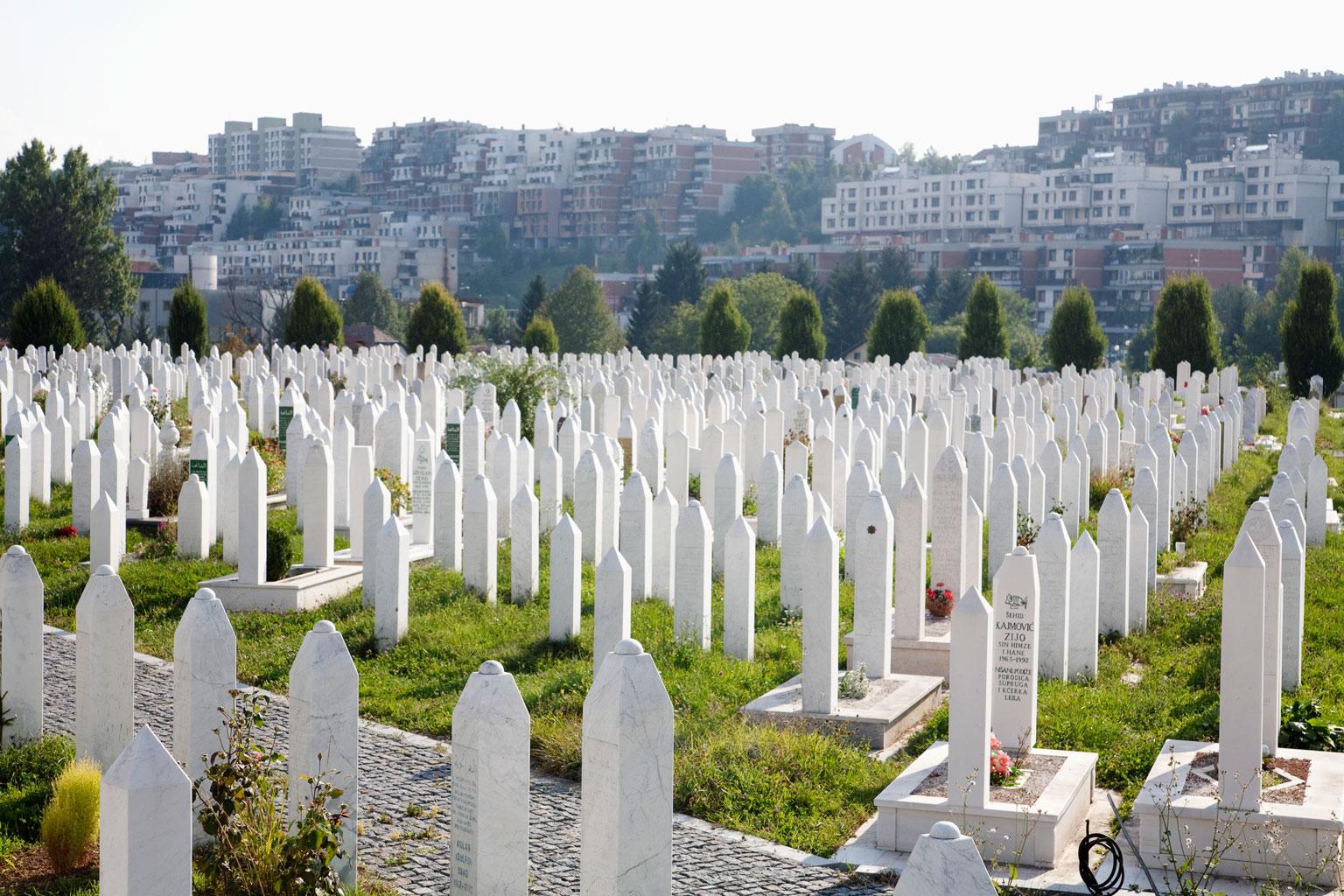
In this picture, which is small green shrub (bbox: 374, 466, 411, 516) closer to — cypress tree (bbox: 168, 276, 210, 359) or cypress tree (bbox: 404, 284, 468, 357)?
cypress tree (bbox: 168, 276, 210, 359)

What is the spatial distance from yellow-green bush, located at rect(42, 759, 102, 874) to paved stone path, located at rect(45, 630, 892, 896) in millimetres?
1067

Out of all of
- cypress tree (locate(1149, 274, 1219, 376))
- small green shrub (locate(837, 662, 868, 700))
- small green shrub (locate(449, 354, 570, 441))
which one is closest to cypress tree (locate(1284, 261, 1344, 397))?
cypress tree (locate(1149, 274, 1219, 376))

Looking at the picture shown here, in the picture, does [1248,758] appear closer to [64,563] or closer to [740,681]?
[740,681]

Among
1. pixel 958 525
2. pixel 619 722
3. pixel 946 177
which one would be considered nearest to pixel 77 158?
pixel 958 525

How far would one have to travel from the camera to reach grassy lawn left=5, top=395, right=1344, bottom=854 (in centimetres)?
723

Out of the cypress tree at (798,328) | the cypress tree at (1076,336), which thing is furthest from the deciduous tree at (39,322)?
the cypress tree at (1076,336)

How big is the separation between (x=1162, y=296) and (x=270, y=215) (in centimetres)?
17064

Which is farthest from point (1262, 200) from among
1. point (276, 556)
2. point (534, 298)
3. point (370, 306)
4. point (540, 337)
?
point (276, 556)

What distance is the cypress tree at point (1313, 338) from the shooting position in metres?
33.3

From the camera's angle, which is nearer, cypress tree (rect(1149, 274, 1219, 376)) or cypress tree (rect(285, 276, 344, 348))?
cypress tree (rect(1149, 274, 1219, 376))

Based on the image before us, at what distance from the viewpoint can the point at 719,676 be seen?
29.7 ft

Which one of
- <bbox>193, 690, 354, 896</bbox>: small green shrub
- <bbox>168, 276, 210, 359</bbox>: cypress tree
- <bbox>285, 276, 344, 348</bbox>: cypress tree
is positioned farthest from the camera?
<bbox>285, 276, 344, 348</bbox>: cypress tree

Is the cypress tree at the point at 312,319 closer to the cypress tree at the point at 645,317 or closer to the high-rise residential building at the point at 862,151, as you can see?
the cypress tree at the point at 645,317

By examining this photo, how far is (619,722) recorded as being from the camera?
15.7 ft
